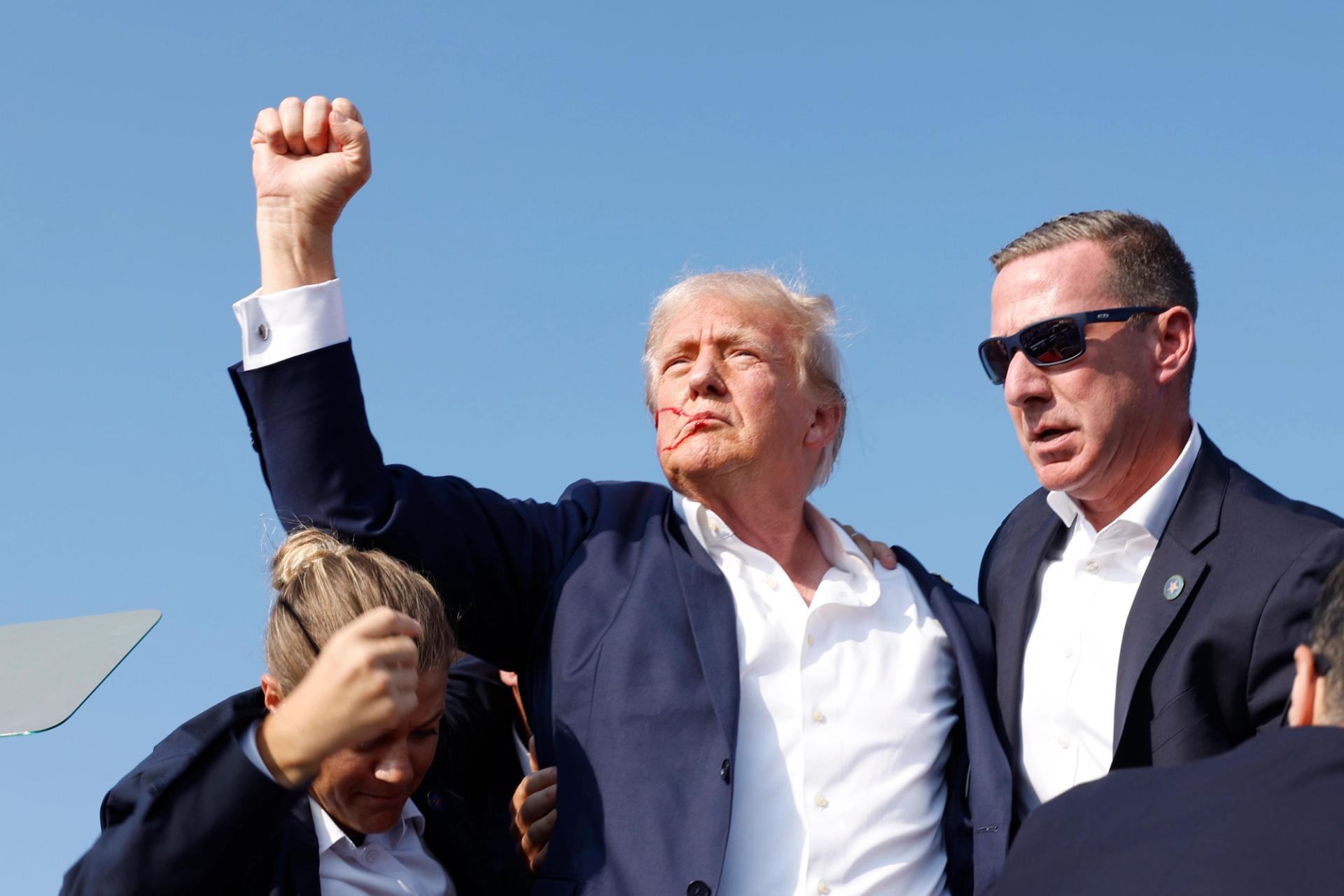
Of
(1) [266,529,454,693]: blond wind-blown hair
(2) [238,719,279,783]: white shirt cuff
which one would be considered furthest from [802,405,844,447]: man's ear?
(2) [238,719,279,783]: white shirt cuff

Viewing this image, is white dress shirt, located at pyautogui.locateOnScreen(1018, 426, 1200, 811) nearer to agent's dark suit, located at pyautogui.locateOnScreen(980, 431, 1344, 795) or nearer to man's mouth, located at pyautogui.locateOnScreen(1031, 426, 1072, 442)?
agent's dark suit, located at pyautogui.locateOnScreen(980, 431, 1344, 795)

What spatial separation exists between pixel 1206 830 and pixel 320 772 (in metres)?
2.08

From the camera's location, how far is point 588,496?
4.68m

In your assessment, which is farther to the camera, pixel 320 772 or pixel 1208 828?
pixel 320 772

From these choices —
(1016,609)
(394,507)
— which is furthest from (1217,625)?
(394,507)

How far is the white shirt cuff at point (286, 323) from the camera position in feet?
13.0

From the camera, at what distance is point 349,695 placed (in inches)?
115

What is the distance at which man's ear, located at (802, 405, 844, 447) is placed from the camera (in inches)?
198

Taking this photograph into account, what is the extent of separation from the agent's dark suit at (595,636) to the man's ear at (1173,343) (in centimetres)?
106

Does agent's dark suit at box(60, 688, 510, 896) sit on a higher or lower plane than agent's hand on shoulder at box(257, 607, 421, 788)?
lower

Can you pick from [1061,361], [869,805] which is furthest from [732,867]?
[1061,361]

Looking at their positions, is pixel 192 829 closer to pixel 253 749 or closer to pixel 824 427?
pixel 253 749

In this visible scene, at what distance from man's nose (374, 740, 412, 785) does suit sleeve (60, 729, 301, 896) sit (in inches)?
20.0

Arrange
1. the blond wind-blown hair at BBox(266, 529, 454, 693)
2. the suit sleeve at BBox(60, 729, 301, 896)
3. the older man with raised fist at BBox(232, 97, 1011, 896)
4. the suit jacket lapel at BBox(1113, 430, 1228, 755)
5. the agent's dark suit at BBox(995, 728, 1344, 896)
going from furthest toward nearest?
1. the suit jacket lapel at BBox(1113, 430, 1228, 755)
2. the older man with raised fist at BBox(232, 97, 1011, 896)
3. the blond wind-blown hair at BBox(266, 529, 454, 693)
4. the suit sleeve at BBox(60, 729, 301, 896)
5. the agent's dark suit at BBox(995, 728, 1344, 896)
